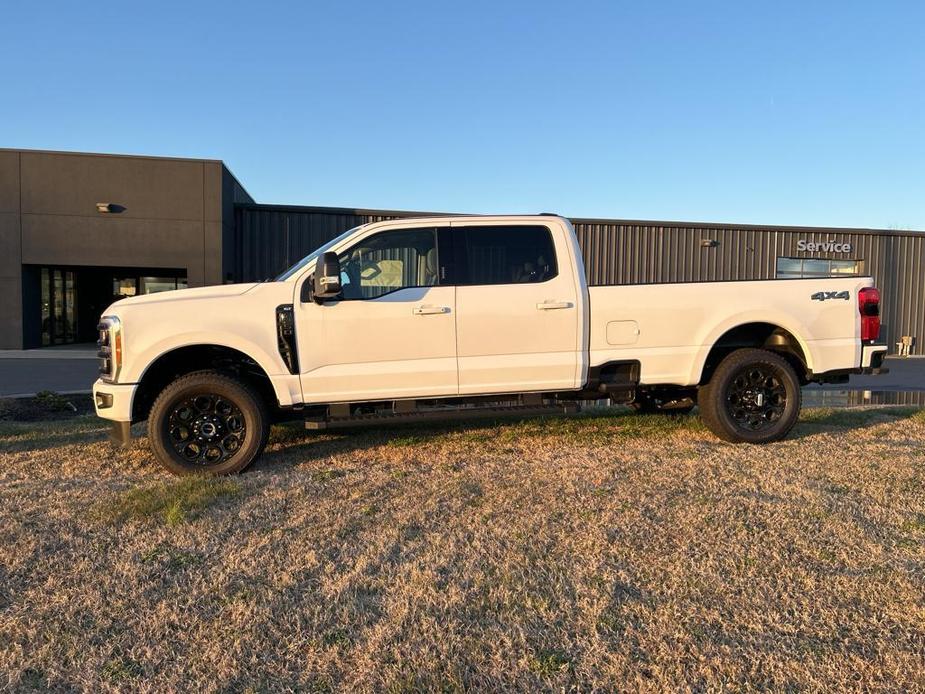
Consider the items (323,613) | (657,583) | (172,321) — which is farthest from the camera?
(172,321)

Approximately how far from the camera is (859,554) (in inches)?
125

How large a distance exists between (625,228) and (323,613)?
18.4 m

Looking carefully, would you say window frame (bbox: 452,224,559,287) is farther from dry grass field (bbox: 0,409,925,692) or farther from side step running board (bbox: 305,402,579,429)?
dry grass field (bbox: 0,409,925,692)

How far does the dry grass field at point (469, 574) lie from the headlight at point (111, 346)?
81 cm

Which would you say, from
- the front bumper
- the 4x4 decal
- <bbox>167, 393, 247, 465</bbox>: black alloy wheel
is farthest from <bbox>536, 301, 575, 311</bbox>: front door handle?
the front bumper

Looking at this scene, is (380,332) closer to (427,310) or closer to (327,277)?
(427,310)

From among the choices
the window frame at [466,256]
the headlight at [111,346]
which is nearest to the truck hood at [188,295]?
the headlight at [111,346]

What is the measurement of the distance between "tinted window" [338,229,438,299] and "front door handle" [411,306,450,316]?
0.76 ft

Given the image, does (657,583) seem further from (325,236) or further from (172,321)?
(325,236)

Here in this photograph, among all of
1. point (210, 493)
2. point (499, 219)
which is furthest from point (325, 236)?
point (210, 493)

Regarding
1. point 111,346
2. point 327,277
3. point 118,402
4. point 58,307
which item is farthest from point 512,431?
A: point 58,307

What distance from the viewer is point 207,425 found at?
4.80 m

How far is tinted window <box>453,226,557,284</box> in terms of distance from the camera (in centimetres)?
516

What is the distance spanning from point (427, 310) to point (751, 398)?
314 cm
